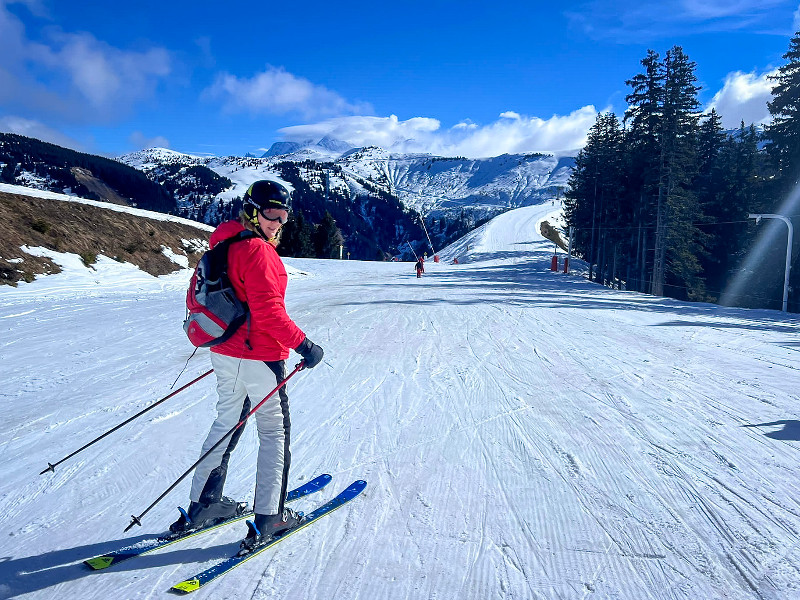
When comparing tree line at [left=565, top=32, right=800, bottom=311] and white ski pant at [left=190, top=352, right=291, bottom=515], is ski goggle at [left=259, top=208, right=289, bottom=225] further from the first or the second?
tree line at [left=565, top=32, right=800, bottom=311]

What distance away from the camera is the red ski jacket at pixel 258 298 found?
2637 millimetres

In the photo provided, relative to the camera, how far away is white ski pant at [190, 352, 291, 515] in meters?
2.85

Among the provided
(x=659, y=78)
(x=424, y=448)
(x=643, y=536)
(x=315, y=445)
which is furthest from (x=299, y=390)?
(x=659, y=78)

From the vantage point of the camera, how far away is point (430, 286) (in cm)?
1967

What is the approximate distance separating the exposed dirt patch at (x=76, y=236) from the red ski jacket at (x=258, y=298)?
1331 centimetres

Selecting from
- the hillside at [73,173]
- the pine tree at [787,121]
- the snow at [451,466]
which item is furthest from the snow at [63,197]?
the hillside at [73,173]

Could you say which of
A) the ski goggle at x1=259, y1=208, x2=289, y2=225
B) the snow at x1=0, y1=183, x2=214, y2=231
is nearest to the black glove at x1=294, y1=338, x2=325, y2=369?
the ski goggle at x1=259, y1=208, x2=289, y2=225

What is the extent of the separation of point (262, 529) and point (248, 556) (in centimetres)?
15

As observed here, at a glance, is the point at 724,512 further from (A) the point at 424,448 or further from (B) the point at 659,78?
(B) the point at 659,78

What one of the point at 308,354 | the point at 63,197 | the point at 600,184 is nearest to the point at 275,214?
the point at 308,354

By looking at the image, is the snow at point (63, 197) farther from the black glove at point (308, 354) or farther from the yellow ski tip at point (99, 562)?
the black glove at point (308, 354)

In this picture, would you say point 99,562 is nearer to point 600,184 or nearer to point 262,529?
point 262,529

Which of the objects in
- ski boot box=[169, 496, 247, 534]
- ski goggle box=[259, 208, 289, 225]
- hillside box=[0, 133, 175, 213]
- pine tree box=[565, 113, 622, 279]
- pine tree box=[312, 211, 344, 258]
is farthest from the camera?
hillside box=[0, 133, 175, 213]

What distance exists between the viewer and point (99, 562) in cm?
270
